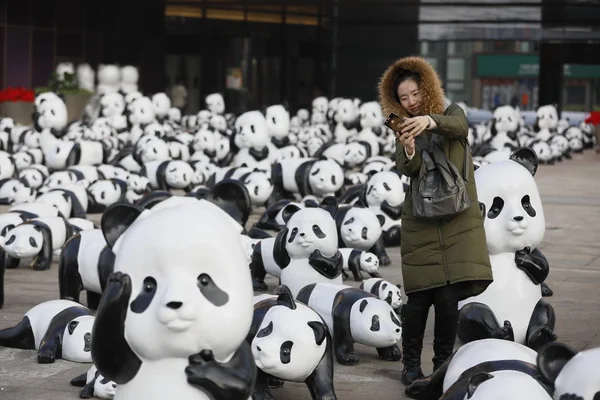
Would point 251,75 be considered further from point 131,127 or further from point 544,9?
point 131,127

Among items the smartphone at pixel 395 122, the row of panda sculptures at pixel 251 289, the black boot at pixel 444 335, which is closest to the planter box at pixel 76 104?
the row of panda sculptures at pixel 251 289

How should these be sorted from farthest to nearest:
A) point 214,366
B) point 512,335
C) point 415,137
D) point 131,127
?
point 131,127 → point 512,335 → point 415,137 → point 214,366

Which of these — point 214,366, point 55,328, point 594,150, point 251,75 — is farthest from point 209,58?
point 214,366

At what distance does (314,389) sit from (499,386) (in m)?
1.70

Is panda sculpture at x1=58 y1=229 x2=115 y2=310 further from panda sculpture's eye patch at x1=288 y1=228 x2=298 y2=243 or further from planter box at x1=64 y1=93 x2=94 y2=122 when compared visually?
planter box at x1=64 y1=93 x2=94 y2=122

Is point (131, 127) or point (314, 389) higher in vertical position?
point (131, 127)

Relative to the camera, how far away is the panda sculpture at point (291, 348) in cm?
599

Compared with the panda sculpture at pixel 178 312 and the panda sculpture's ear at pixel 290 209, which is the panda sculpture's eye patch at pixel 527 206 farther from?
the panda sculpture at pixel 178 312

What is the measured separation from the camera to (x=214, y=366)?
15.0 ft

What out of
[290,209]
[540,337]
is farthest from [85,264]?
[540,337]

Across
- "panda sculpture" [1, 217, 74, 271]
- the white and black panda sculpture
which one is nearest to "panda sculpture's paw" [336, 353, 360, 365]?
the white and black panda sculpture

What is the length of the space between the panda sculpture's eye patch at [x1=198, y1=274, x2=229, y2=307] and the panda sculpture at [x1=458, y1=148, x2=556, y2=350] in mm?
3015

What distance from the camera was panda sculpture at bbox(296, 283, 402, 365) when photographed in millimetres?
7098

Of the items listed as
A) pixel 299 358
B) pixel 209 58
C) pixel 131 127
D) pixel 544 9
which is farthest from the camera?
pixel 209 58
